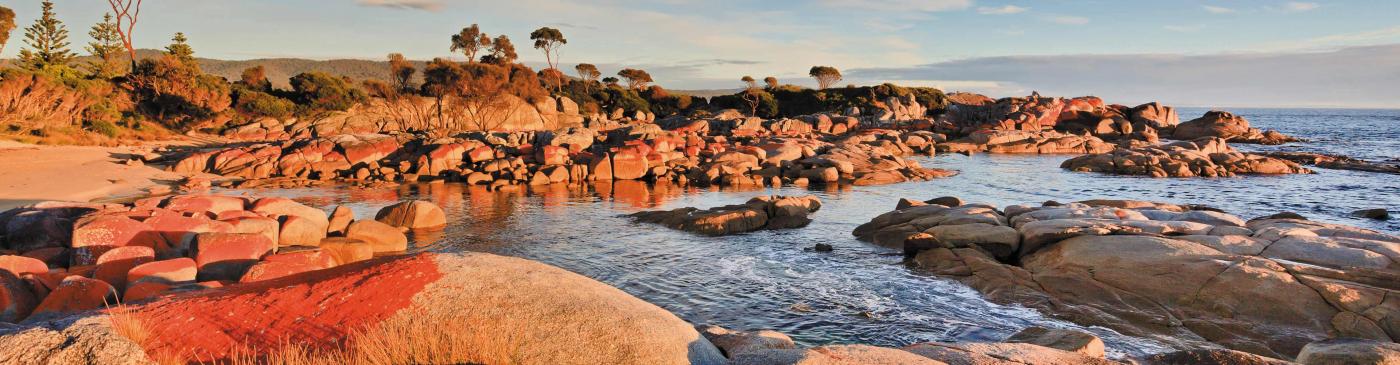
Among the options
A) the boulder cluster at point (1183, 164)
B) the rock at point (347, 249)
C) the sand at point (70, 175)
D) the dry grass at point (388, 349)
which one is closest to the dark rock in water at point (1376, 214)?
the boulder cluster at point (1183, 164)

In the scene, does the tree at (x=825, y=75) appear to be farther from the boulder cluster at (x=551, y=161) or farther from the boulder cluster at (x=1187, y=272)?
the boulder cluster at (x=1187, y=272)

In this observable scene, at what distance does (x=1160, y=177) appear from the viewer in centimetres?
4441

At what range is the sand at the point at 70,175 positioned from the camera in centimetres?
2597

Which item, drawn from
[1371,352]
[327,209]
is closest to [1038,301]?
[1371,352]

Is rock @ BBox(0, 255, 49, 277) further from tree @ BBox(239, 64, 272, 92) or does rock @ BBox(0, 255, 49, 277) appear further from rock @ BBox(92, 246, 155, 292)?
tree @ BBox(239, 64, 272, 92)

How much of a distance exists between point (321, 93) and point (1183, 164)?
2732 inches

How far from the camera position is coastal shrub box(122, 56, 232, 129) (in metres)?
56.5

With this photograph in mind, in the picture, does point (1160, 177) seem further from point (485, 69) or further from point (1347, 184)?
point (485, 69)

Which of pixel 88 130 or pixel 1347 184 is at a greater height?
pixel 88 130

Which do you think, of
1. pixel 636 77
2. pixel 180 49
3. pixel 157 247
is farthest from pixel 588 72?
pixel 157 247

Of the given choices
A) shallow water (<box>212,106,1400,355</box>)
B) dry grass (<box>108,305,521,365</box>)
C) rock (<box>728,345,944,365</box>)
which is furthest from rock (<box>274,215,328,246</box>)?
rock (<box>728,345,944,365</box>)

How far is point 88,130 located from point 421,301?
4971 centimetres

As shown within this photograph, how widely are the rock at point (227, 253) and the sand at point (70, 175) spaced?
56.3 ft

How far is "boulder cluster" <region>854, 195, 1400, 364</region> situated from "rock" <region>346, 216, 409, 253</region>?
13613mm
